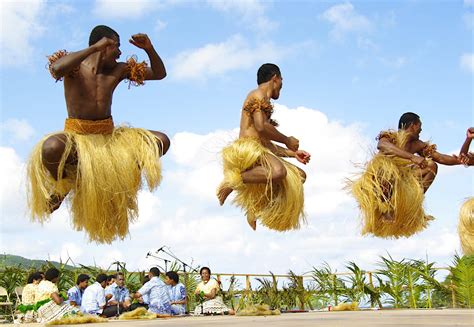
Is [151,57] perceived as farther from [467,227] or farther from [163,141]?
[467,227]

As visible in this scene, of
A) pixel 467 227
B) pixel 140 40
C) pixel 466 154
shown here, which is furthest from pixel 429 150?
pixel 140 40

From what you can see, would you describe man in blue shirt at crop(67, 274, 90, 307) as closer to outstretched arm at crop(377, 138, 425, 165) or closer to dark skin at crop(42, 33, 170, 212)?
dark skin at crop(42, 33, 170, 212)

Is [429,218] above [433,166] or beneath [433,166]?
beneath

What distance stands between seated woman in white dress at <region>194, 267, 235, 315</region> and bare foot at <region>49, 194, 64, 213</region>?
3487 millimetres

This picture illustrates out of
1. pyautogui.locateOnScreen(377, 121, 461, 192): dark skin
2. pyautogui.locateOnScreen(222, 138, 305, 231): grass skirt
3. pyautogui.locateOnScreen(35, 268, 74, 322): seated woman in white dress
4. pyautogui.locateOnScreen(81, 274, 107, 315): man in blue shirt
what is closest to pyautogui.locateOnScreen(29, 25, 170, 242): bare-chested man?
pyautogui.locateOnScreen(222, 138, 305, 231): grass skirt

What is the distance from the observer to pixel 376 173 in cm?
663

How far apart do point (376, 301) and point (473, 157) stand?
4.04 meters

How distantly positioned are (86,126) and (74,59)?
490 mm

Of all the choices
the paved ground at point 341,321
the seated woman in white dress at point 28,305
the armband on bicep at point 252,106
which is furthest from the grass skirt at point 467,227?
the seated woman in white dress at point 28,305

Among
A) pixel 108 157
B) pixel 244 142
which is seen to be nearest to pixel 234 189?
pixel 244 142

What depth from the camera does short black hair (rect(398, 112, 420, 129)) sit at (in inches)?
269

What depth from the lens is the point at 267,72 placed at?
612 cm

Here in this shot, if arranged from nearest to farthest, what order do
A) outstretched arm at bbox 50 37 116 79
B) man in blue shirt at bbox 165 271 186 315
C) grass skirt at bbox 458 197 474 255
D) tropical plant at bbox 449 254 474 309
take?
outstretched arm at bbox 50 37 116 79, grass skirt at bbox 458 197 474 255, man in blue shirt at bbox 165 271 186 315, tropical plant at bbox 449 254 474 309

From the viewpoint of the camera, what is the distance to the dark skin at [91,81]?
4977mm
